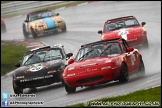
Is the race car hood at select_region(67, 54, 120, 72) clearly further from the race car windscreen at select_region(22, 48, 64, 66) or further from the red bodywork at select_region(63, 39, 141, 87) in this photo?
the race car windscreen at select_region(22, 48, 64, 66)

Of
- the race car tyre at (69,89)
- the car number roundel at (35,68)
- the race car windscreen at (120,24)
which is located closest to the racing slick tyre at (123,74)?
the race car tyre at (69,89)

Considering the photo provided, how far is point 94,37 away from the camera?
3059 cm

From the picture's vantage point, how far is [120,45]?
54.7 feet

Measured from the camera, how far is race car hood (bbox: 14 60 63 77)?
55.4 ft

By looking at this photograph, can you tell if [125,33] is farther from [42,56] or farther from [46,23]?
[46,23]

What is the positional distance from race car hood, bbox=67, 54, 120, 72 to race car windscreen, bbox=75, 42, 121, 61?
0.40 metres

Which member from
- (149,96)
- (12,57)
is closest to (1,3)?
(12,57)

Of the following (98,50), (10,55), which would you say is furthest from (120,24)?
(98,50)

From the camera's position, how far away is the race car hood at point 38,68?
1688 centimetres

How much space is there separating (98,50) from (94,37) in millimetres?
14287

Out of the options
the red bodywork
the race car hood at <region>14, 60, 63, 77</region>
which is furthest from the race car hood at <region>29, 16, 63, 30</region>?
the red bodywork

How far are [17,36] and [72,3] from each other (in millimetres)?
10553

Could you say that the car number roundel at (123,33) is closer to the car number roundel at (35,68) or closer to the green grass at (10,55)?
the green grass at (10,55)

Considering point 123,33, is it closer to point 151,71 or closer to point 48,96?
point 151,71
